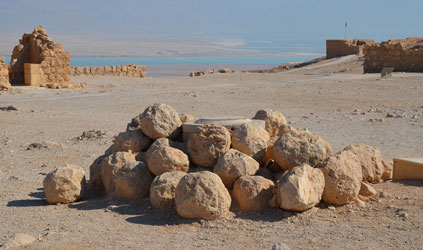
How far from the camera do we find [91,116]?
14.9 metres

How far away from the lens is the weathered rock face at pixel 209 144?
21.4 ft

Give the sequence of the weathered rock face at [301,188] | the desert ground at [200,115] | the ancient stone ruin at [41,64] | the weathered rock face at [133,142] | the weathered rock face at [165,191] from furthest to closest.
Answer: the ancient stone ruin at [41,64] < the weathered rock face at [133,142] < the weathered rock face at [165,191] < the weathered rock face at [301,188] < the desert ground at [200,115]

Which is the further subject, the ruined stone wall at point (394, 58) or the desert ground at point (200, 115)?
the ruined stone wall at point (394, 58)

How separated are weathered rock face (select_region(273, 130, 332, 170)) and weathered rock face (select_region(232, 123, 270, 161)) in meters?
0.32

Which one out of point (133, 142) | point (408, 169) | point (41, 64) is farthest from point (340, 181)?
point (41, 64)

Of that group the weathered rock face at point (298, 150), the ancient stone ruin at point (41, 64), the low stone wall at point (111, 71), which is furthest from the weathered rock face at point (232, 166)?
the low stone wall at point (111, 71)

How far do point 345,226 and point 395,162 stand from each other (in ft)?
6.24

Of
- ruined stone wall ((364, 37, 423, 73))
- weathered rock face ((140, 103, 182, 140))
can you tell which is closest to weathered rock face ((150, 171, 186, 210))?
weathered rock face ((140, 103, 182, 140))

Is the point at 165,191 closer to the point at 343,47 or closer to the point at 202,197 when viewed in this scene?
the point at 202,197

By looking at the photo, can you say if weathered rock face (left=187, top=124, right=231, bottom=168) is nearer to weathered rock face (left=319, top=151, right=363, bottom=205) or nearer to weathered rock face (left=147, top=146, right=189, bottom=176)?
weathered rock face (left=147, top=146, right=189, bottom=176)

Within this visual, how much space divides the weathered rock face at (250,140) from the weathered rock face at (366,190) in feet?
4.17

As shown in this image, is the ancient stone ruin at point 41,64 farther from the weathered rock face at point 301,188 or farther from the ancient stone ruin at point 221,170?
the weathered rock face at point 301,188

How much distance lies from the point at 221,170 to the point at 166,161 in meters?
0.71

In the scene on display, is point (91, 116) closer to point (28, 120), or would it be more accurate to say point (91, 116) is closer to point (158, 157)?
point (28, 120)
